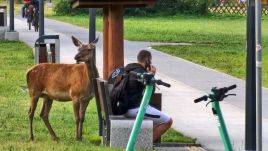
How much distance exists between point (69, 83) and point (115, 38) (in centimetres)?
96

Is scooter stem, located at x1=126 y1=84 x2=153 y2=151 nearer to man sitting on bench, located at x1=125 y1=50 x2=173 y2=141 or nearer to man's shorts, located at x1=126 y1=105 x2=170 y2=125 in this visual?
man sitting on bench, located at x1=125 y1=50 x2=173 y2=141

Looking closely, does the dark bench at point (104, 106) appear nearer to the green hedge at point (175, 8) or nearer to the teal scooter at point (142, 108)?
the teal scooter at point (142, 108)

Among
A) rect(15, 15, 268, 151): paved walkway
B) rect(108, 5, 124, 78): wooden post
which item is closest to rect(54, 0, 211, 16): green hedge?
rect(15, 15, 268, 151): paved walkway

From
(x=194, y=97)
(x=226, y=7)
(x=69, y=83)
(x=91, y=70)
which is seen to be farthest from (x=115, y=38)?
(x=226, y=7)

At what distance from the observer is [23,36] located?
4197cm

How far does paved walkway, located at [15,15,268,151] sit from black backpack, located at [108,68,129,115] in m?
1.43

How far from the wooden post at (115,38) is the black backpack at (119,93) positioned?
0.97 meters

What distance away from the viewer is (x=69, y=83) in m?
14.6

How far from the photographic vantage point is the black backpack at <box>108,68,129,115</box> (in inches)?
534

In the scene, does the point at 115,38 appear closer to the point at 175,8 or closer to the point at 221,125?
the point at 221,125

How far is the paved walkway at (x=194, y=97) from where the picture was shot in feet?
51.8

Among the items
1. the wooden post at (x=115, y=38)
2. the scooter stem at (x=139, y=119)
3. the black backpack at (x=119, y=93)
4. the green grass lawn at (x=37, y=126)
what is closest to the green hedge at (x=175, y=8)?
the green grass lawn at (x=37, y=126)

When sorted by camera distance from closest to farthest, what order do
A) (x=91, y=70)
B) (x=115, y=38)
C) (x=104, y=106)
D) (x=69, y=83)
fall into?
(x=104, y=106) < (x=91, y=70) < (x=69, y=83) < (x=115, y=38)

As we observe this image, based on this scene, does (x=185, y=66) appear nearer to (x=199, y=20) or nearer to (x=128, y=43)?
(x=128, y=43)
